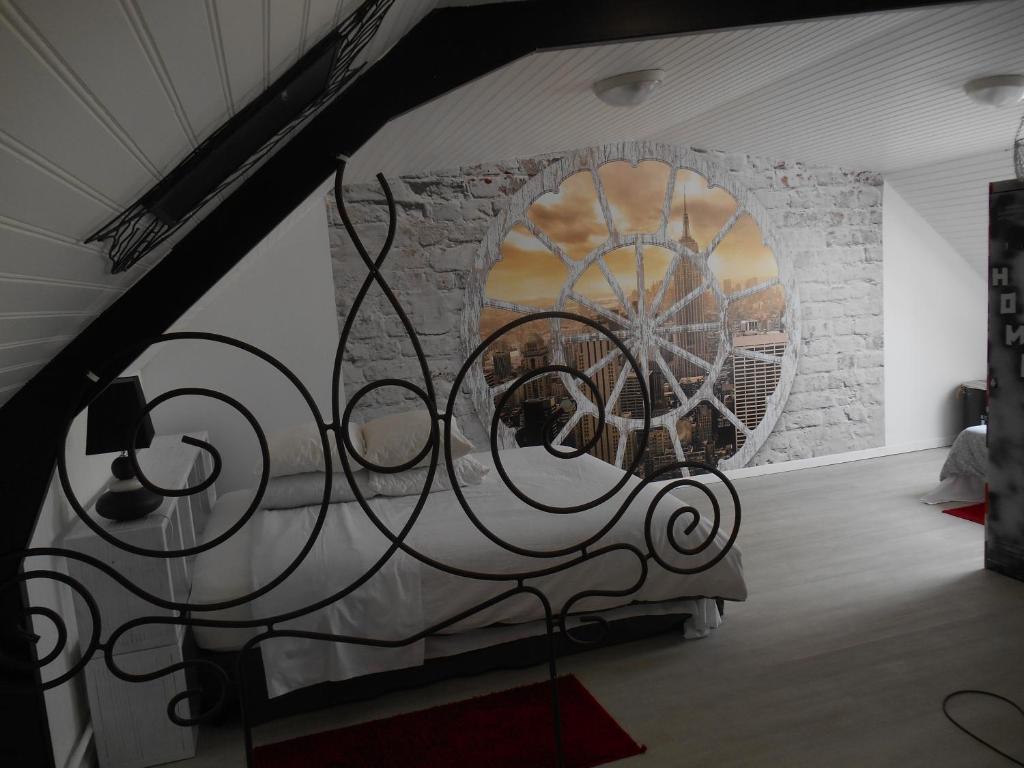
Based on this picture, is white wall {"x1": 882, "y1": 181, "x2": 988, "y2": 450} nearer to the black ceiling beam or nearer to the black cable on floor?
the black cable on floor

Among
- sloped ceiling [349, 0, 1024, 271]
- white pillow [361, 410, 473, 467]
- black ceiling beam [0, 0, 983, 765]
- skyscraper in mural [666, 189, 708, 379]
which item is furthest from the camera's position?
skyscraper in mural [666, 189, 708, 379]

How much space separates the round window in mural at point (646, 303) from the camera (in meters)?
5.02

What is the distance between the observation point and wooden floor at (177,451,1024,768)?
2393 millimetres

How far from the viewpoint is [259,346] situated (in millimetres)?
4250

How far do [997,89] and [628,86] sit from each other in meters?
1.84

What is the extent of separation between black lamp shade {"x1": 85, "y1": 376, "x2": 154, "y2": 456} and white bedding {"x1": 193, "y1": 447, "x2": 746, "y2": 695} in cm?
58

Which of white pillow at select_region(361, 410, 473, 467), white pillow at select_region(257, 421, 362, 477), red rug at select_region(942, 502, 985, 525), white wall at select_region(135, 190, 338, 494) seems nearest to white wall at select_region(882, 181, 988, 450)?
red rug at select_region(942, 502, 985, 525)

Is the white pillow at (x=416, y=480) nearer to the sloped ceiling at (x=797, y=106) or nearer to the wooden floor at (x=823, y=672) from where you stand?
the wooden floor at (x=823, y=672)

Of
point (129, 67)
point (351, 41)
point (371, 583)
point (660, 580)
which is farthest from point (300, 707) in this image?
point (129, 67)

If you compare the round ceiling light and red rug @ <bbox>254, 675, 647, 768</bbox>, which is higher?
the round ceiling light

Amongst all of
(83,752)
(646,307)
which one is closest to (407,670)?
(83,752)

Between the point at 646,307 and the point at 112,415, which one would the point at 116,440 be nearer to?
the point at 112,415

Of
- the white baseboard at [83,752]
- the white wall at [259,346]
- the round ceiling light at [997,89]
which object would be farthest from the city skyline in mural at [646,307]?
the white baseboard at [83,752]

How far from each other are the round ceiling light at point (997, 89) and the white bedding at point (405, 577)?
8.18ft
